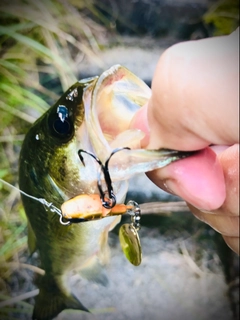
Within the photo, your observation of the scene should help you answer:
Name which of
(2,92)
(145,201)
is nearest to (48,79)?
(2,92)

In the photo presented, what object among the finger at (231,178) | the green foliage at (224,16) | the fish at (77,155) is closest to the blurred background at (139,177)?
the green foliage at (224,16)

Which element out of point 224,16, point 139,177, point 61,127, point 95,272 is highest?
point 61,127

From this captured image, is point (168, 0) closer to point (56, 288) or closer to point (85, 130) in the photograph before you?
point (85, 130)

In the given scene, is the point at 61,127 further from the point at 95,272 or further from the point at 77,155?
the point at 95,272

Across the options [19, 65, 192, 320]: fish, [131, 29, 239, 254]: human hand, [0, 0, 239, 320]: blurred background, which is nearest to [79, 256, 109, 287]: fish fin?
[0, 0, 239, 320]: blurred background

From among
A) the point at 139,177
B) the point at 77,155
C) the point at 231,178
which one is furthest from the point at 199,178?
the point at 139,177

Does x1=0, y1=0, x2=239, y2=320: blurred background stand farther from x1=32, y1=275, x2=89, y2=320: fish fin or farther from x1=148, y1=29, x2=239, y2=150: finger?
x1=148, y1=29, x2=239, y2=150: finger
